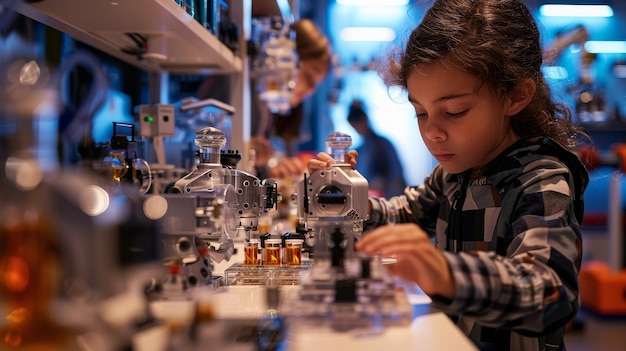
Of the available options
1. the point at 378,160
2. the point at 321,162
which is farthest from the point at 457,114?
the point at 378,160

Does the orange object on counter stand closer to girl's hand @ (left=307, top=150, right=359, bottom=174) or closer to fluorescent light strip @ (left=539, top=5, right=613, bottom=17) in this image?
fluorescent light strip @ (left=539, top=5, right=613, bottom=17)

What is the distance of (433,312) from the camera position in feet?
2.72

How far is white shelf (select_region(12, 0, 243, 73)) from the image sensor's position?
121 centimetres

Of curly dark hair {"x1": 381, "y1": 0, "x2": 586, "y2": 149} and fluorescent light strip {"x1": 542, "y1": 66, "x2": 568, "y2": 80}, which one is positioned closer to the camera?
curly dark hair {"x1": 381, "y1": 0, "x2": 586, "y2": 149}

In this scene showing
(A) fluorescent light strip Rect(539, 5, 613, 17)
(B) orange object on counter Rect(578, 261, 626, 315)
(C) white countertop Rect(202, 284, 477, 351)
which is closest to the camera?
(C) white countertop Rect(202, 284, 477, 351)

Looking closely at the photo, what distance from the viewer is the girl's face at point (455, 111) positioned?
1.16m

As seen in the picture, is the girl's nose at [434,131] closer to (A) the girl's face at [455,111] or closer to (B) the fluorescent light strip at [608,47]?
(A) the girl's face at [455,111]

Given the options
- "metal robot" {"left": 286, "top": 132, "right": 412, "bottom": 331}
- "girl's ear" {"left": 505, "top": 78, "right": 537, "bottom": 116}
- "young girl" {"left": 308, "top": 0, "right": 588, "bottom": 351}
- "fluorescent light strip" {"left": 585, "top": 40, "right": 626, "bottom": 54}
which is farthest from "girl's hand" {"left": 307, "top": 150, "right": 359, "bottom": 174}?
"fluorescent light strip" {"left": 585, "top": 40, "right": 626, "bottom": 54}

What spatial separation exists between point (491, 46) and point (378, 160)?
11.4 feet

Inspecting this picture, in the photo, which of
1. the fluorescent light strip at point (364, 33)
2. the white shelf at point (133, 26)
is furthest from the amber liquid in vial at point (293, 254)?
the fluorescent light strip at point (364, 33)

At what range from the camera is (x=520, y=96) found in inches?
48.8

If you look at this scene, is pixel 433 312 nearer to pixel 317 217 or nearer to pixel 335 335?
pixel 335 335

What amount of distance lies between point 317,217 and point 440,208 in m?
0.52

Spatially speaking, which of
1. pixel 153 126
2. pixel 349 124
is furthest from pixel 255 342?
pixel 349 124
